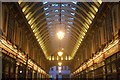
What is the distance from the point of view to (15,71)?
16203mm

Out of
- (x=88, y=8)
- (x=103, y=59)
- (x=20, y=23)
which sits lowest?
(x=103, y=59)

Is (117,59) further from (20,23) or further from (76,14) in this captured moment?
(76,14)

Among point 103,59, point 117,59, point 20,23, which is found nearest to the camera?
point 117,59

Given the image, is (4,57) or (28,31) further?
(28,31)

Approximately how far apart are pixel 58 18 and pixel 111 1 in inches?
557

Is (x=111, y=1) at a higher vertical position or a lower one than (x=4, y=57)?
higher

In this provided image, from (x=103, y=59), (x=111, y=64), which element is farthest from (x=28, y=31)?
(x=111, y=64)

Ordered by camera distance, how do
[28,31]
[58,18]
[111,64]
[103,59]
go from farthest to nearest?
[58,18], [28,31], [103,59], [111,64]

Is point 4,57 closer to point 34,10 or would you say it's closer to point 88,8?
point 34,10

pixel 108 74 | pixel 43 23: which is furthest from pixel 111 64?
pixel 43 23

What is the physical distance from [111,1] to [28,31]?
10742 millimetres

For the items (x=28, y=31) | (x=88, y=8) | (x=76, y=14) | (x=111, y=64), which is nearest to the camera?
(x=111, y=64)

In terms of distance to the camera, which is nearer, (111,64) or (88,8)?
(111,64)

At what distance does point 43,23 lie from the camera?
26062mm
